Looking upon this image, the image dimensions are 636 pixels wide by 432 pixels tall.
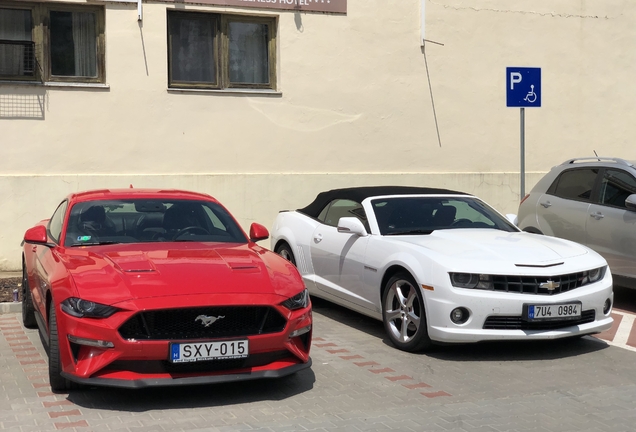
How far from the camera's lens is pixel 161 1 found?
506 inches

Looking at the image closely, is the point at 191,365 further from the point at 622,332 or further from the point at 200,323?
the point at 622,332

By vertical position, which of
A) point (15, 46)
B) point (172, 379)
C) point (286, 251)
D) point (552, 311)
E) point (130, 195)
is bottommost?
point (172, 379)

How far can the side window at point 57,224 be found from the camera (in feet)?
23.9

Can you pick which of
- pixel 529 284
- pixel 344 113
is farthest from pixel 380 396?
pixel 344 113

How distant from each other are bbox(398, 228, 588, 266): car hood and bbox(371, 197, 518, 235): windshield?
10.0 inches

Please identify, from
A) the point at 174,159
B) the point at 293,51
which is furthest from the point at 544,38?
the point at 174,159

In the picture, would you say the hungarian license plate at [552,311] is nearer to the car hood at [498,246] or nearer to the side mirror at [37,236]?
the car hood at [498,246]

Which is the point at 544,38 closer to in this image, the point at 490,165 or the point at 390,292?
the point at 490,165

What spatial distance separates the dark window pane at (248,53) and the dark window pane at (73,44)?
217 centimetres

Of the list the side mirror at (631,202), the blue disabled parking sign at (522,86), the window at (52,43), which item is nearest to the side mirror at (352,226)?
the side mirror at (631,202)

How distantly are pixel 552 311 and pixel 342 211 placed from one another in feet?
9.26

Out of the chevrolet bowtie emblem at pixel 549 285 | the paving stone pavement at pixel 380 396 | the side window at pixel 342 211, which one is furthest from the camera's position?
the side window at pixel 342 211

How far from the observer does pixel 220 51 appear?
44.2ft

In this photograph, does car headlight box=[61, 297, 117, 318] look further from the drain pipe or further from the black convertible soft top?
the drain pipe
